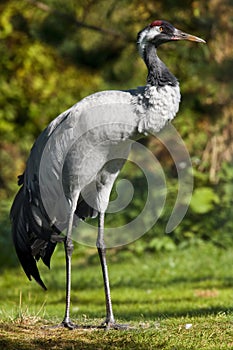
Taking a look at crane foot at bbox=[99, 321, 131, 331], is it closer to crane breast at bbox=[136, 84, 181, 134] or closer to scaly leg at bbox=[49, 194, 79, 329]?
scaly leg at bbox=[49, 194, 79, 329]

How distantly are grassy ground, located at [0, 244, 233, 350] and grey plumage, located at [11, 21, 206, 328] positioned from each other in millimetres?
456

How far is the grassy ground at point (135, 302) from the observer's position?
5664 millimetres

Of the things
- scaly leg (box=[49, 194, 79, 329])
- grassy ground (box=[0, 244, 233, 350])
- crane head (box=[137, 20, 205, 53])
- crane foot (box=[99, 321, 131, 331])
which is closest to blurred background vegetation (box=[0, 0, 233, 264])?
grassy ground (box=[0, 244, 233, 350])

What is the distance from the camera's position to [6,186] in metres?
18.1

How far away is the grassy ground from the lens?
18.6 feet

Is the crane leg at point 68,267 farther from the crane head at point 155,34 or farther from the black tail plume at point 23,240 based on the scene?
the crane head at point 155,34

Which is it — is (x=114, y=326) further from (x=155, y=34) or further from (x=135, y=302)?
(x=135, y=302)

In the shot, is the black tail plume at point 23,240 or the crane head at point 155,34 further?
the black tail plume at point 23,240

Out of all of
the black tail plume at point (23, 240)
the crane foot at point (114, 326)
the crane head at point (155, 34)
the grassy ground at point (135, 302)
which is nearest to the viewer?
the grassy ground at point (135, 302)

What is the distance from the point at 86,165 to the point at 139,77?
9749 millimetres

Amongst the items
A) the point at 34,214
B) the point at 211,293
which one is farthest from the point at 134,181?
the point at 34,214

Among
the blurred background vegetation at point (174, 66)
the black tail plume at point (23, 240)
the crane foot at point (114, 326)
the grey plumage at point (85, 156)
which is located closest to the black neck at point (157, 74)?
the grey plumage at point (85, 156)

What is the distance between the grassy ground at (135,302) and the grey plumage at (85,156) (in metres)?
0.46

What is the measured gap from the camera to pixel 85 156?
6406 mm
